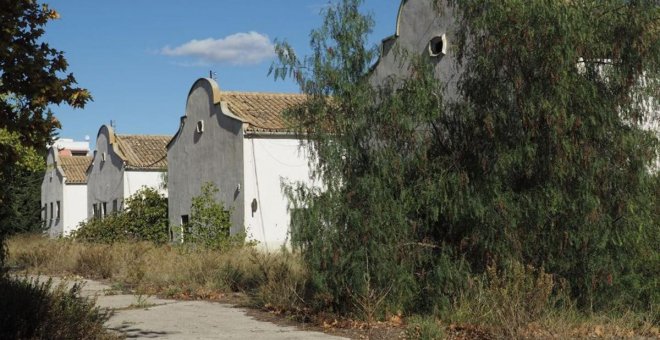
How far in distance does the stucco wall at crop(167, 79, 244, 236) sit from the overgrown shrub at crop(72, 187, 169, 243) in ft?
3.25

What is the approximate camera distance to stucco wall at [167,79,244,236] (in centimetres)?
2645

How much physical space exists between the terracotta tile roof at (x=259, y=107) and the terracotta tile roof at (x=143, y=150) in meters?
8.90

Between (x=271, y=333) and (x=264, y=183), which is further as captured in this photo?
(x=264, y=183)

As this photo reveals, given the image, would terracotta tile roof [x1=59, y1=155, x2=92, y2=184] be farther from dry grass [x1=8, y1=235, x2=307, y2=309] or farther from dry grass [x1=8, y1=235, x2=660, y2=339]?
dry grass [x1=8, y1=235, x2=660, y2=339]

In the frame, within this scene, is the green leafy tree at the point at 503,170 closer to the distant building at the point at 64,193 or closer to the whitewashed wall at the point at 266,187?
the whitewashed wall at the point at 266,187

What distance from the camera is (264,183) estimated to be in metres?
26.0

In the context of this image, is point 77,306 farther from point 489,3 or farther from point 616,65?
point 616,65

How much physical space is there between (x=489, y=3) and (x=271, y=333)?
6.06m

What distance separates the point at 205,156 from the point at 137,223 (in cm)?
537

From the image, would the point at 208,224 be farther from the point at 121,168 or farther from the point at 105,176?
the point at 105,176

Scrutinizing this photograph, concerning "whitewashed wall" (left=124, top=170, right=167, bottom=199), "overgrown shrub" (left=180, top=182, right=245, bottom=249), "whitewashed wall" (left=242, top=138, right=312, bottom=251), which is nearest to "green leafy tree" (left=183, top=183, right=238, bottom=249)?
"overgrown shrub" (left=180, top=182, right=245, bottom=249)

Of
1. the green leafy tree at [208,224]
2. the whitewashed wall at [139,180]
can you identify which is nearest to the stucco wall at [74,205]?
the whitewashed wall at [139,180]

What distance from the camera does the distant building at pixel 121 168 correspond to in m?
37.1

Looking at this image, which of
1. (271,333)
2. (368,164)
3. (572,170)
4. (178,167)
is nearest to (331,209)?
(368,164)
